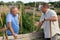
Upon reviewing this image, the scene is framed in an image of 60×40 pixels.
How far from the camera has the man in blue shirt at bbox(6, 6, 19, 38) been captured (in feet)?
16.9

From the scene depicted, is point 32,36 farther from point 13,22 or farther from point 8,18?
point 8,18

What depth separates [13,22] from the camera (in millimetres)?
5207

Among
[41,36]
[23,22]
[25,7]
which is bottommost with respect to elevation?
[41,36]

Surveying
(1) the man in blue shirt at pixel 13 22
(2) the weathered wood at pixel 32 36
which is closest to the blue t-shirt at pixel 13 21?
(1) the man in blue shirt at pixel 13 22

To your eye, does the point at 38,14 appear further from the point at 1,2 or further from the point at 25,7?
the point at 1,2

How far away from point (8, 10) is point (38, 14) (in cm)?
67

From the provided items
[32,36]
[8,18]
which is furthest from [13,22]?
[32,36]

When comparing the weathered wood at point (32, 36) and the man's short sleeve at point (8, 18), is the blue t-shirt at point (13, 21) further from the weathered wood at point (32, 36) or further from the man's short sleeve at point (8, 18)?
the weathered wood at point (32, 36)

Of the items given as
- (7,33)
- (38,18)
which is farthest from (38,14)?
(7,33)

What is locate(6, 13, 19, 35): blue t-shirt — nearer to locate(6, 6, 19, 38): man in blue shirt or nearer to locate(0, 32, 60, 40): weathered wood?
locate(6, 6, 19, 38): man in blue shirt

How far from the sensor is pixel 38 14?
17.5ft

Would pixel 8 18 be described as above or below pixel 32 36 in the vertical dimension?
above

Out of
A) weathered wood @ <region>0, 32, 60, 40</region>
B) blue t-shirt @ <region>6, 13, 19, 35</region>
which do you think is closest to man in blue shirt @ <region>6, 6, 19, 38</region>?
blue t-shirt @ <region>6, 13, 19, 35</region>

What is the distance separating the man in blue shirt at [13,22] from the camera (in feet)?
16.9
